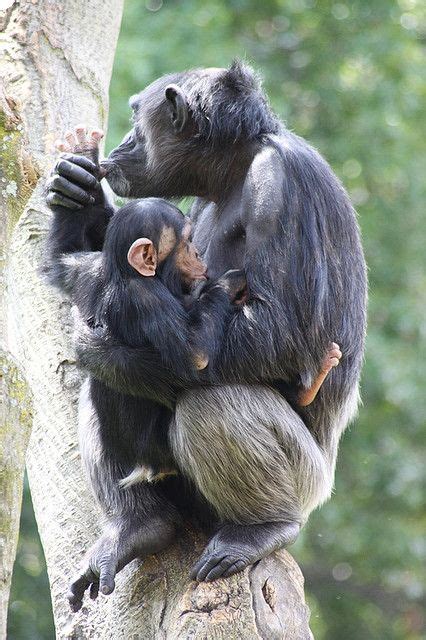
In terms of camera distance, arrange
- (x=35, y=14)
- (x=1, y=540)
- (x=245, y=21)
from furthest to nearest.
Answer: (x=245, y=21), (x=35, y=14), (x=1, y=540)

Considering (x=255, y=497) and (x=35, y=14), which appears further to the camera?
(x=35, y=14)

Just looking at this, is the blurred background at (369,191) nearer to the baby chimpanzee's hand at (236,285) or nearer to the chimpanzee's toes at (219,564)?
the baby chimpanzee's hand at (236,285)

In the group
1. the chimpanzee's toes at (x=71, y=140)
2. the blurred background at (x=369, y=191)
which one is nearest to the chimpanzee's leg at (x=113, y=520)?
the chimpanzee's toes at (x=71, y=140)

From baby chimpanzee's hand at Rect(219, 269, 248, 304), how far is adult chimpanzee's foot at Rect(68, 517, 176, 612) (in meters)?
1.02

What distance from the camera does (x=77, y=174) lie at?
15.6ft

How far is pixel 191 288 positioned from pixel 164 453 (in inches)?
29.2

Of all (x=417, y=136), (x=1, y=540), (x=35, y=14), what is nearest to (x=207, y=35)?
(x=417, y=136)

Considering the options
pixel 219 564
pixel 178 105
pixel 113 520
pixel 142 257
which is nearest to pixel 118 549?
pixel 113 520

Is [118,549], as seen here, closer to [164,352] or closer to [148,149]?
[164,352]

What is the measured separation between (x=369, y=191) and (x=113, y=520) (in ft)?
34.3

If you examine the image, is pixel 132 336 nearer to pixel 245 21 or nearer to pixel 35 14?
pixel 35 14

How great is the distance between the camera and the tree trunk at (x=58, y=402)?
3213 millimetres

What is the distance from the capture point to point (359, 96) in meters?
13.2

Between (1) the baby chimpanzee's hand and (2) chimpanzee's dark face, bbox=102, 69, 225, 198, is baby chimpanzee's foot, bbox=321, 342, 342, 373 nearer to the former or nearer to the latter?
(1) the baby chimpanzee's hand
